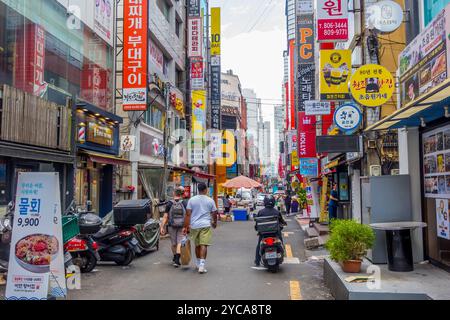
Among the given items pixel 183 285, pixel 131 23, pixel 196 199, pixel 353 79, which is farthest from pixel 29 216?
pixel 131 23

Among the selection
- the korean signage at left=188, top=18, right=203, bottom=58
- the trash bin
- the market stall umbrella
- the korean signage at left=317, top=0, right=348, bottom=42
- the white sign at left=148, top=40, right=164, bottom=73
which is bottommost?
the trash bin

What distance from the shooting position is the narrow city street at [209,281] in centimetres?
748

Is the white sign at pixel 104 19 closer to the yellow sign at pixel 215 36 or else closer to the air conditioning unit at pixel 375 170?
the air conditioning unit at pixel 375 170

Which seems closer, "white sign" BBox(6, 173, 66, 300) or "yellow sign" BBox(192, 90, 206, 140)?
"white sign" BBox(6, 173, 66, 300)

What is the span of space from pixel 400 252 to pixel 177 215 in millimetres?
4898

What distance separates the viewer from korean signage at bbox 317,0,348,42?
14859mm

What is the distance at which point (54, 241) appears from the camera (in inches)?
256

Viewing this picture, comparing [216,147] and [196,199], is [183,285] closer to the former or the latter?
[196,199]

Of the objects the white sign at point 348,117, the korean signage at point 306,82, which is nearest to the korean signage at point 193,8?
the korean signage at point 306,82

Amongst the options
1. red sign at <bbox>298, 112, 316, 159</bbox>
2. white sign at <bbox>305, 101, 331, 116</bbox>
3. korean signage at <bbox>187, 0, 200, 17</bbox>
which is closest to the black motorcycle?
white sign at <bbox>305, 101, 331, 116</bbox>

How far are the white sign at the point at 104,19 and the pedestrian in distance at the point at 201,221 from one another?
36.1 feet

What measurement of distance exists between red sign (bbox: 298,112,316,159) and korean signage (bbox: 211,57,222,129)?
1712cm

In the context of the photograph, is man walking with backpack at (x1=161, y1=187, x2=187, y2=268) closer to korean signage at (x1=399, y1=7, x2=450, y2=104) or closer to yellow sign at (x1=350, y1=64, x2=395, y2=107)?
yellow sign at (x1=350, y1=64, x2=395, y2=107)

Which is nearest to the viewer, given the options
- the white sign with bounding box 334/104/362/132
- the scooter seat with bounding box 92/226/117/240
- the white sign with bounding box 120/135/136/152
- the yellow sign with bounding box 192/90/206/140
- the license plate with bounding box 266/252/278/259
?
the license plate with bounding box 266/252/278/259
